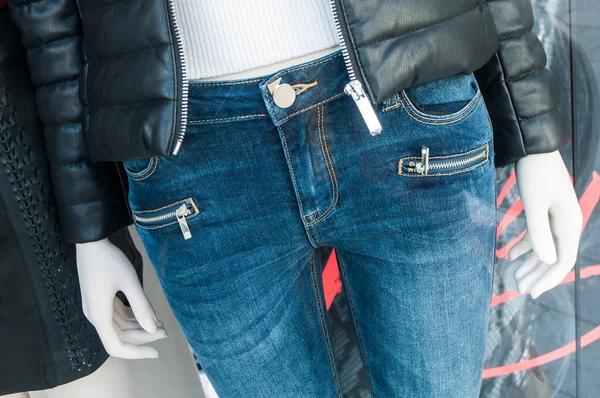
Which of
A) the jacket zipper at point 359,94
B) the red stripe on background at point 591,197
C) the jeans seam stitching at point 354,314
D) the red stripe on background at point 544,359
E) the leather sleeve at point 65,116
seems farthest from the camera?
the red stripe on background at point 544,359

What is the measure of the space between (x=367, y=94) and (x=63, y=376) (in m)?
0.72

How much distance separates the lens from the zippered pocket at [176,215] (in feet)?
2.32

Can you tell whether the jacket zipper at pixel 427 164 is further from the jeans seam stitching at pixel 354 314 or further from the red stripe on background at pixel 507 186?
the red stripe on background at pixel 507 186

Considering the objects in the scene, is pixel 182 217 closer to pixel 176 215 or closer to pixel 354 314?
pixel 176 215

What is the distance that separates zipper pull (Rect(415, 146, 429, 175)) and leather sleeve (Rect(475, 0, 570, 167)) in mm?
183

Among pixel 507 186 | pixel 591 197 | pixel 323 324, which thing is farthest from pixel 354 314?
pixel 591 197

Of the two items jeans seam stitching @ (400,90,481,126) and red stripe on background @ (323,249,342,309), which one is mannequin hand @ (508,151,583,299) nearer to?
jeans seam stitching @ (400,90,481,126)

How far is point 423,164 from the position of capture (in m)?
0.68

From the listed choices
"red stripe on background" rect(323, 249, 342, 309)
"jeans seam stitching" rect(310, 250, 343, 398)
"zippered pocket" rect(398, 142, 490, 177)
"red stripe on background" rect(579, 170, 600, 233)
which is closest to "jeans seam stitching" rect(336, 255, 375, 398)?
"jeans seam stitching" rect(310, 250, 343, 398)

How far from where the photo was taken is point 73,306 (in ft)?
3.05

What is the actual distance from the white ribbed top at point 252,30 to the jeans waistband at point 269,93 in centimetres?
2

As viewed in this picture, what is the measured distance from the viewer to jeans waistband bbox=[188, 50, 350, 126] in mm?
659

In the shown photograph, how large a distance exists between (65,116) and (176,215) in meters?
0.24

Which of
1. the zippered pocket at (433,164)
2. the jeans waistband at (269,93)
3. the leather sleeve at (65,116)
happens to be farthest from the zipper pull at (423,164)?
the leather sleeve at (65,116)
